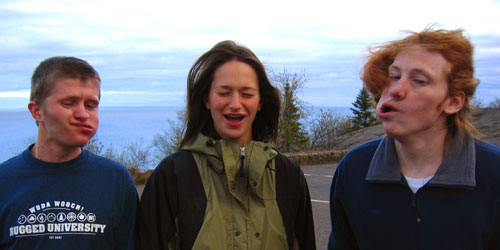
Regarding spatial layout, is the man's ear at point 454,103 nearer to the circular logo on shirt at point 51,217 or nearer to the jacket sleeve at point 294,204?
the jacket sleeve at point 294,204

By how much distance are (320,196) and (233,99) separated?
7.08 metres

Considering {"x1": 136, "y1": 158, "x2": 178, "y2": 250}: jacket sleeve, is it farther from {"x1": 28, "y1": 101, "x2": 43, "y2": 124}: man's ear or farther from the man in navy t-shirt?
{"x1": 28, "y1": 101, "x2": 43, "y2": 124}: man's ear

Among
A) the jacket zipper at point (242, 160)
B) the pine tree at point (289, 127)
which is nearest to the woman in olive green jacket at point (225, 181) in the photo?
the jacket zipper at point (242, 160)

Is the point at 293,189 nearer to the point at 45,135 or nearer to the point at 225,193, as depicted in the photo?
the point at 225,193

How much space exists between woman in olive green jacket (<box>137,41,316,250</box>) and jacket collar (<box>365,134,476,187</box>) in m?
0.51

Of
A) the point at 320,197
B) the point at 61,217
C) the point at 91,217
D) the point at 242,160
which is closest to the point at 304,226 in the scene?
the point at 242,160

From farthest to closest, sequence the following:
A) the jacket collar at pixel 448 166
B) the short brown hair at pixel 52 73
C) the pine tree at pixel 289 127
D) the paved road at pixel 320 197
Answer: the pine tree at pixel 289 127 < the paved road at pixel 320 197 < the short brown hair at pixel 52 73 < the jacket collar at pixel 448 166

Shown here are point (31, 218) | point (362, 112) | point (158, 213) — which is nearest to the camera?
point (31, 218)

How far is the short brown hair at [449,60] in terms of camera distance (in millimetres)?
1991

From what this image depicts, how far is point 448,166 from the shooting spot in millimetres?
2020

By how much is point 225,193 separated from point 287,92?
2087 cm

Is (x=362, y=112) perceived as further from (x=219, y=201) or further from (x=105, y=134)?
(x=105, y=134)

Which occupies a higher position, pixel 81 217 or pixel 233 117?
pixel 233 117

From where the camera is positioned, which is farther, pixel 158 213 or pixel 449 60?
pixel 158 213
